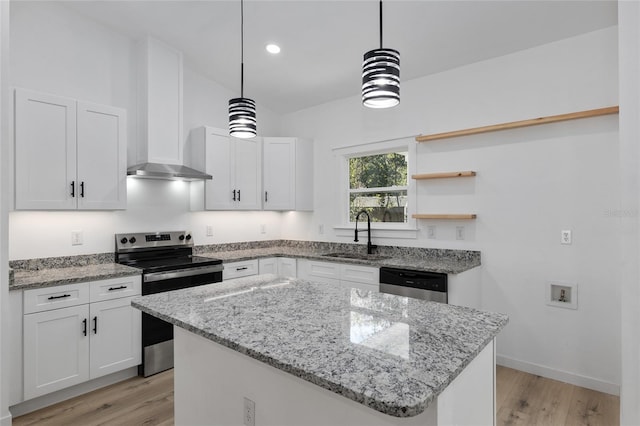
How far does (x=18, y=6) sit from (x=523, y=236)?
4.61m

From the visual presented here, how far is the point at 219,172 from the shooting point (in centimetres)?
400

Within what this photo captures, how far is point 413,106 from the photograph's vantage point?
3.76 m

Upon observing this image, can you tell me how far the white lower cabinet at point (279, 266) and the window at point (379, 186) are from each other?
927 mm

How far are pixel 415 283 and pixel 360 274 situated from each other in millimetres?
591

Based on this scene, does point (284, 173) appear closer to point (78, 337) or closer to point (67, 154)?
point (67, 154)

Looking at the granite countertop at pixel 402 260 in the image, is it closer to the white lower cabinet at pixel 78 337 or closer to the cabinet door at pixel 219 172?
the cabinet door at pixel 219 172

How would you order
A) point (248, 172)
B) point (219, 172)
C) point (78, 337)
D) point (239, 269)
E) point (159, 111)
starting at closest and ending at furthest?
point (78, 337) → point (159, 111) → point (239, 269) → point (219, 172) → point (248, 172)

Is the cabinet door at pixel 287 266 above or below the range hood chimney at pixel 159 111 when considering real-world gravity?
below

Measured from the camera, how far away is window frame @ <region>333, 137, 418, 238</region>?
376 centimetres

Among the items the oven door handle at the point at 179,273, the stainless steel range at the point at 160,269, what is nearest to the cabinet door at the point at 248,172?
the stainless steel range at the point at 160,269

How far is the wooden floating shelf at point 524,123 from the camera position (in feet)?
8.73

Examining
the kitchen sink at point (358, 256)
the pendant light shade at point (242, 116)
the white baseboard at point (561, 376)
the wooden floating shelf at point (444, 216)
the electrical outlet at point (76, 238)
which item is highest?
the pendant light shade at point (242, 116)

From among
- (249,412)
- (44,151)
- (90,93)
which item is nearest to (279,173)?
(90,93)

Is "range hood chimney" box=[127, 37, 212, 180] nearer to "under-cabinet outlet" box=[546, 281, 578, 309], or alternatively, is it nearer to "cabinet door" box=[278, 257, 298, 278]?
"cabinet door" box=[278, 257, 298, 278]
